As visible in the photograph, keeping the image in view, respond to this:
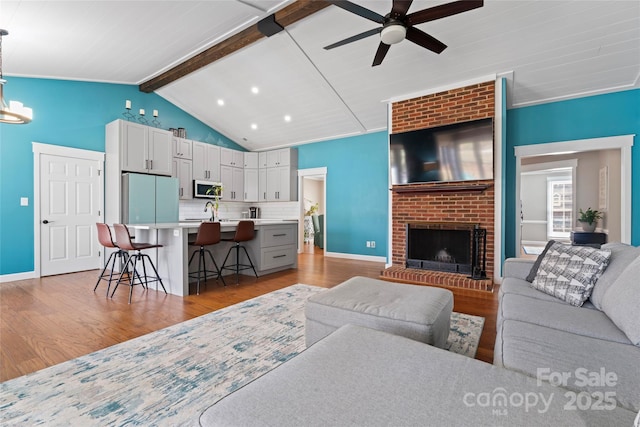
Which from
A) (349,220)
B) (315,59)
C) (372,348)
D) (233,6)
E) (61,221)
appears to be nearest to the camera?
(372,348)

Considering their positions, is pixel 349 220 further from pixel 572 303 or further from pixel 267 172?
pixel 572 303

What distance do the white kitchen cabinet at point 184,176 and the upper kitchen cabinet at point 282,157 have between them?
76.6 inches

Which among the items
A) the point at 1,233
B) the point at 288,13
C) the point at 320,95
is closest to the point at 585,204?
the point at 320,95

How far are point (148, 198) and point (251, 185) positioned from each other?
9.01 feet

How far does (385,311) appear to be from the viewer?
1747 millimetres

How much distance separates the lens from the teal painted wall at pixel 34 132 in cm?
421

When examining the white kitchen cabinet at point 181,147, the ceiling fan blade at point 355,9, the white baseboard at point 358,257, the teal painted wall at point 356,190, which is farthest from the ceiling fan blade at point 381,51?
the white kitchen cabinet at point 181,147

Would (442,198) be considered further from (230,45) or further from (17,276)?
(17,276)

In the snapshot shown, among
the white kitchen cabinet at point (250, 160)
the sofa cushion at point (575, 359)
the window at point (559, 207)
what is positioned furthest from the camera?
the window at point (559, 207)

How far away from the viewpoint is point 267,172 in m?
7.45

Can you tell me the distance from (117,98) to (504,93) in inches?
260

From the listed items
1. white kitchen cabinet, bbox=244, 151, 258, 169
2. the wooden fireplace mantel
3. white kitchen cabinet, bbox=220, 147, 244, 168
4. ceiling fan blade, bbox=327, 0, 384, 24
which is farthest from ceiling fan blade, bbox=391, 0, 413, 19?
white kitchen cabinet, bbox=244, 151, 258, 169

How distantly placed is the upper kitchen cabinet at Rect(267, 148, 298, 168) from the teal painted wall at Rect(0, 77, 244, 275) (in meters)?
3.25

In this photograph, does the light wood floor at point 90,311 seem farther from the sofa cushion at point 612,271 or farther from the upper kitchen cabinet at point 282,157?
the upper kitchen cabinet at point 282,157
